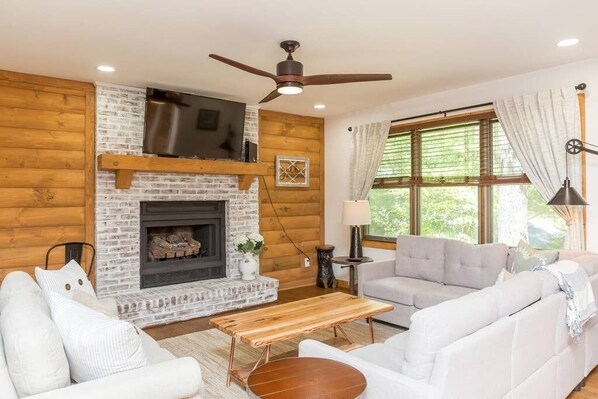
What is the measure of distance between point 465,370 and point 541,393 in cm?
96

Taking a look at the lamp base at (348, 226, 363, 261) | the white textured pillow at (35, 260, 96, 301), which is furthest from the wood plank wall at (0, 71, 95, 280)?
the lamp base at (348, 226, 363, 261)

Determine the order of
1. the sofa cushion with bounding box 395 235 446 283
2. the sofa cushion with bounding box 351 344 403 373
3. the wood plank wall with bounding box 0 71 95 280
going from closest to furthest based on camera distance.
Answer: the sofa cushion with bounding box 351 344 403 373, the wood plank wall with bounding box 0 71 95 280, the sofa cushion with bounding box 395 235 446 283

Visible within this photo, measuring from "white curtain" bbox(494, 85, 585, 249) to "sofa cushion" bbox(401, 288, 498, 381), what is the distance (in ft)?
8.25

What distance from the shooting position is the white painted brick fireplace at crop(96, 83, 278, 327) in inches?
175

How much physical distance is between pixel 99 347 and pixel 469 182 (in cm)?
408

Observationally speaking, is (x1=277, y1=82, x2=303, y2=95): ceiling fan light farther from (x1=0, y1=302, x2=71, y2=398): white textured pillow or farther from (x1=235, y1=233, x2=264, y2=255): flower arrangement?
(x1=235, y1=233, x2=264, y2=255): flower arrangement

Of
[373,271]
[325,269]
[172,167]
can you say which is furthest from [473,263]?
[172,167]

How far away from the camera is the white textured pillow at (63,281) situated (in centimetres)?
266

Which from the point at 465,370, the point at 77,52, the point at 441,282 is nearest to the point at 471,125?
the point at 441,282

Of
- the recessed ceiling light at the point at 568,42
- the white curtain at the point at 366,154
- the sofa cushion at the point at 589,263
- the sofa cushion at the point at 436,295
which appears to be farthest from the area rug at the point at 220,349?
the recessed ceiling light at the point at 568,42

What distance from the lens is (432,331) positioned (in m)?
1.80

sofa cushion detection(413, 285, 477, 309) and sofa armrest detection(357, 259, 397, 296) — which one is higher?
sofa armrest detection(357, 259, 397, 296)

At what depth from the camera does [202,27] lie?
302 cm

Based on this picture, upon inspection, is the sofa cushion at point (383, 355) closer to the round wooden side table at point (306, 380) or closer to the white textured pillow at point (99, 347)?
the round wooden side table at point (306, 380)
